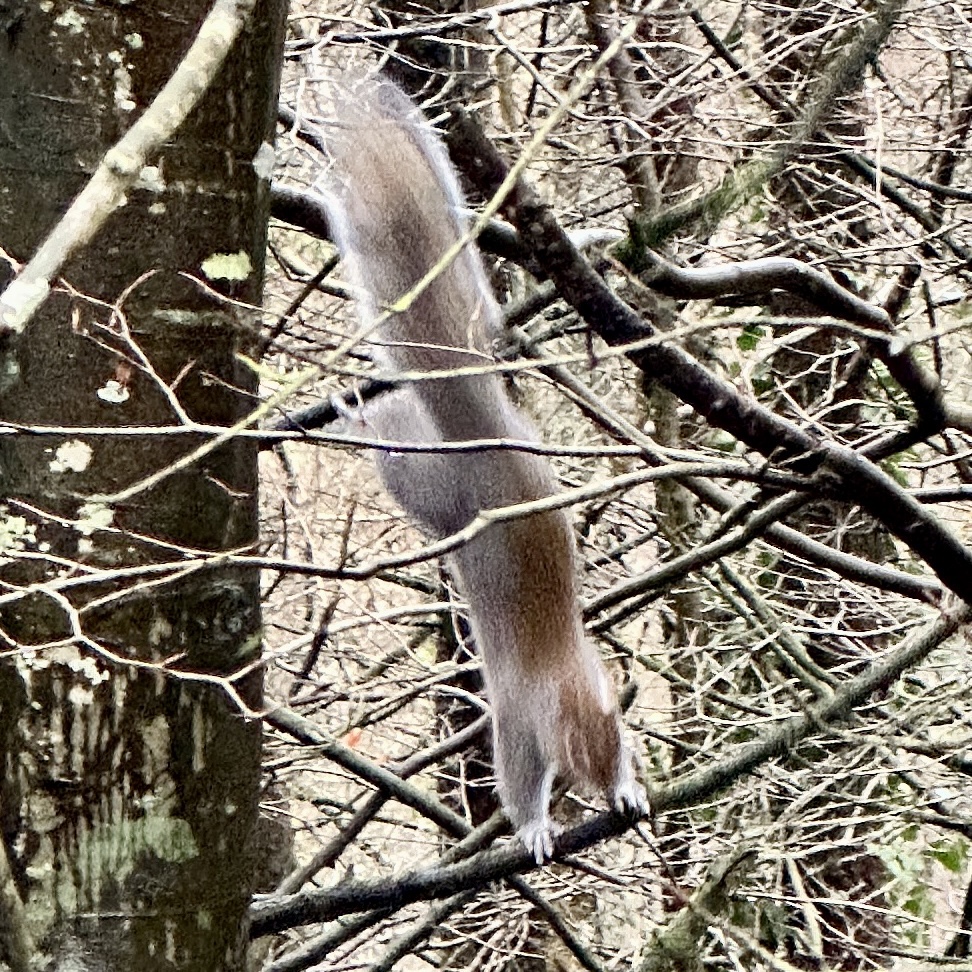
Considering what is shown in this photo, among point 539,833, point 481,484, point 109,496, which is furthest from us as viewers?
point 481,484

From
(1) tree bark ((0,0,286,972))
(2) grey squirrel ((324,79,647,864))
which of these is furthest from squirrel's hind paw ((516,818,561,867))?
(1) tree bark ((0,0,286,972))

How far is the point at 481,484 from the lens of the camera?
3.83 metres

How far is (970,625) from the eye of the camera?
2617 millimetres

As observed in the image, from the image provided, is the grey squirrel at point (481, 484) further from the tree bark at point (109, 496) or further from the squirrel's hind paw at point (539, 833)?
the tree bark at point (109, 496)

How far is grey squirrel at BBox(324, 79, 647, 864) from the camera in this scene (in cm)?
274

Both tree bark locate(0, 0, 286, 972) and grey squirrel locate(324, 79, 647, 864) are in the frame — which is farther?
grey squirrel locate(324, 79, 647, 864)

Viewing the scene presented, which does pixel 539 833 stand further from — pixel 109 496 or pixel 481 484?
pixel 109 496

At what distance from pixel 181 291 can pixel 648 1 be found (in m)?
4.23

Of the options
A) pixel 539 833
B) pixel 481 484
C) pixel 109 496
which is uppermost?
pixel 481 484

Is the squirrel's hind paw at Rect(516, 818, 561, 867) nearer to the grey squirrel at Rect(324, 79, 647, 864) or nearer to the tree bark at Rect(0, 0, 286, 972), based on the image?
the grey squirrel at Rect(324, 79, 647, 864)

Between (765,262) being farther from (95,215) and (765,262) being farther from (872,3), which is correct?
(872,3)

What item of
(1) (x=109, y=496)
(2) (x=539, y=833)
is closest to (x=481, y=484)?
(2) (x=539, y=833)

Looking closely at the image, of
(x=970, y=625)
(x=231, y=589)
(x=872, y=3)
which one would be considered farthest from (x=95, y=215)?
(x=872, y=3)

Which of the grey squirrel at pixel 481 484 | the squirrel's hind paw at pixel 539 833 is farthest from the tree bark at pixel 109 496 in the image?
the squirrel's hind paw at pixel 539 833
